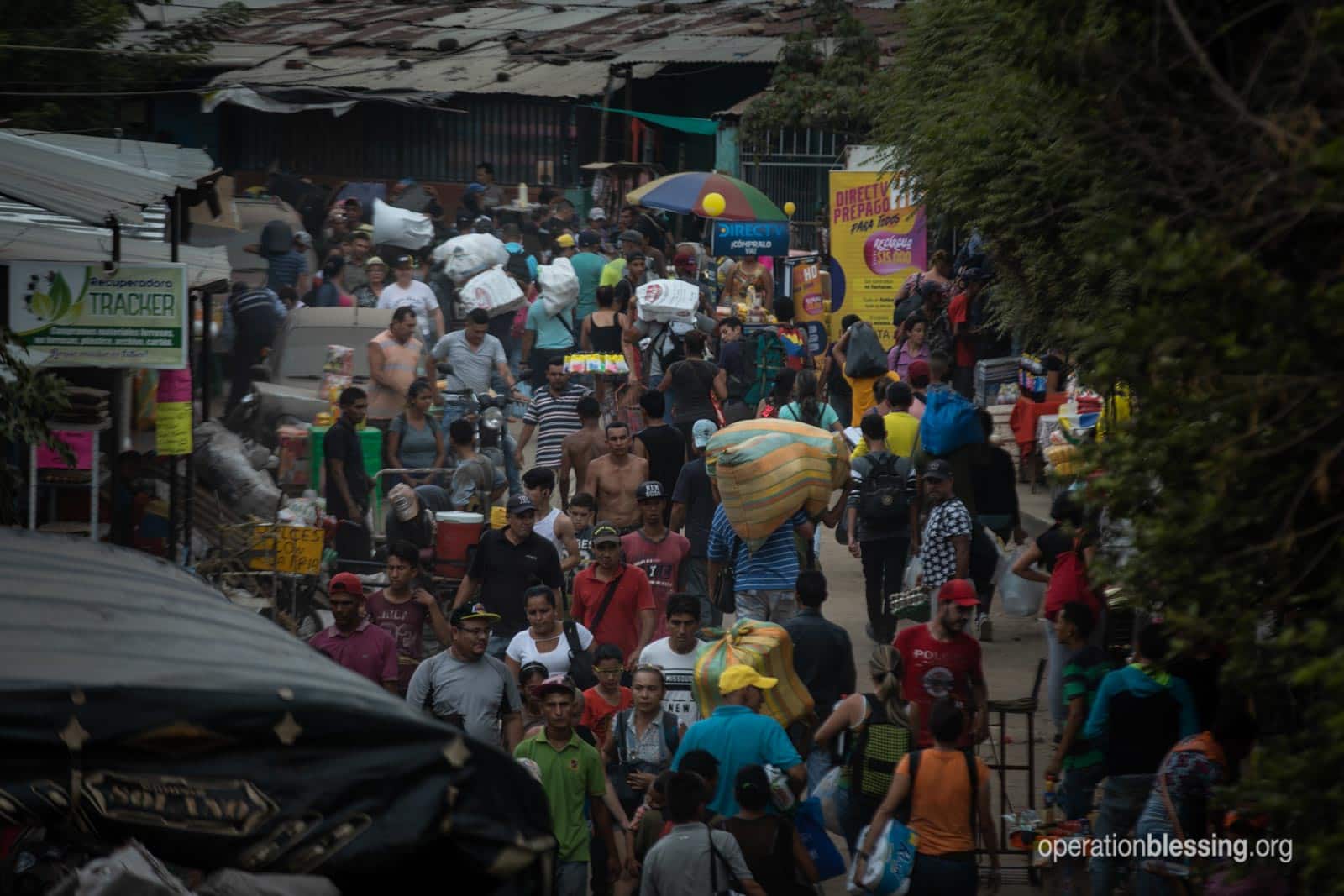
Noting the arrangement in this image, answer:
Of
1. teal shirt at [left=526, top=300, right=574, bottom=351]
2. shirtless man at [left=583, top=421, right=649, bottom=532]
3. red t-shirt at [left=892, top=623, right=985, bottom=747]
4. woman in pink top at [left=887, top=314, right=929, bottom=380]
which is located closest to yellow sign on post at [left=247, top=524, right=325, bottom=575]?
shirtless man at [left=583, top=421, right=649, bottom=532]

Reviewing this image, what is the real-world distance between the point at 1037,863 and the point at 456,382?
8806 mm

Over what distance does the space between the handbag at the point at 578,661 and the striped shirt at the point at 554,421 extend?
483 cm

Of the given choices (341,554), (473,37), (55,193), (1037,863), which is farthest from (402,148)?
(1037,863)

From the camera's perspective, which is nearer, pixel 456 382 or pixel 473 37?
A: pixel 456 382

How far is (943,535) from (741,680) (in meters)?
3.58

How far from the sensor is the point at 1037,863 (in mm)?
8133

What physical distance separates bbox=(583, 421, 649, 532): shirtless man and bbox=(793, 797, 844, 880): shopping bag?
451cm

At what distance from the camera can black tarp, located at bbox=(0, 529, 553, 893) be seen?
4395 mm

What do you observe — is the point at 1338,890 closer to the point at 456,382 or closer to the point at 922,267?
the point at 456,382

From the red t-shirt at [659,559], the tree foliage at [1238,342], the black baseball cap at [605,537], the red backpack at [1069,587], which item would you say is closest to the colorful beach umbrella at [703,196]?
the red t-shirt at [659,559]

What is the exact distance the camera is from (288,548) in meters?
11.9

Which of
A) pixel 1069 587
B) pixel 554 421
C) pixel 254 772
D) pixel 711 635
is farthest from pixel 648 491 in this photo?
pixel 254 772

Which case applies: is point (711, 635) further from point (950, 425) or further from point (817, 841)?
point (950, 425)

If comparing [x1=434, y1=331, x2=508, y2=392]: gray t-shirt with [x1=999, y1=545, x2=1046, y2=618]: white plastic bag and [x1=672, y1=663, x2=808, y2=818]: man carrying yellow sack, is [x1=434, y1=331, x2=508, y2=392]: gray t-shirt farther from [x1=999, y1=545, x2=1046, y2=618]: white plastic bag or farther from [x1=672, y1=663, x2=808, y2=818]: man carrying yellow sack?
[x1=672, y1=663, x2=808, y2=818]: man carrying yellow sack
